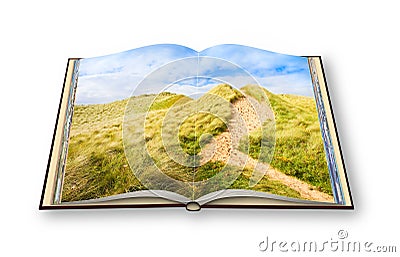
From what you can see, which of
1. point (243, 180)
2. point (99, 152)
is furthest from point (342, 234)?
point (99, 152)

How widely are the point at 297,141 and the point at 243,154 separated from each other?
0.16 m

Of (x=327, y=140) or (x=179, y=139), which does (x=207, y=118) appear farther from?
(x=327, y=140)

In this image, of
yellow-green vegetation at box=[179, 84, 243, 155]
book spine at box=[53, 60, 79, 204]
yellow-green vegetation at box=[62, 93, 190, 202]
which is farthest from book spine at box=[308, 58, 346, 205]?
book spine at box=[53, 60, 79, 204]

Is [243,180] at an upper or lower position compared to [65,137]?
lower

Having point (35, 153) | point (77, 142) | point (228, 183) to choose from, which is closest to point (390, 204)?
point (228, 183)

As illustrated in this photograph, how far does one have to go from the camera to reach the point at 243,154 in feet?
4.33

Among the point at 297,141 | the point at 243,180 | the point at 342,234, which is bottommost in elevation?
the point at 342,234

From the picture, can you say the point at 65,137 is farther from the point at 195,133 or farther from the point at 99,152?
the point at 195,133

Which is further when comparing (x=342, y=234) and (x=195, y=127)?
(x=195, y=127)

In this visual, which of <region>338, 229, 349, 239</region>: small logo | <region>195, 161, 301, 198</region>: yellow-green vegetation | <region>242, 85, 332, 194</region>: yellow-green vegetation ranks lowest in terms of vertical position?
<region>338, 229, 349, 239</region>: small logo

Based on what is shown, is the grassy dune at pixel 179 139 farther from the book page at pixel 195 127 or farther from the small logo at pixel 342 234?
the small logo at pixel 342 234

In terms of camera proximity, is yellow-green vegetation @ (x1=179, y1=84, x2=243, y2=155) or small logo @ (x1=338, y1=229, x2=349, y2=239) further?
yellow-green vegetation @ (x1=179, y1=84, x2=243, y2=155)

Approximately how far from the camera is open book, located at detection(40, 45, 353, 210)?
4.07ft

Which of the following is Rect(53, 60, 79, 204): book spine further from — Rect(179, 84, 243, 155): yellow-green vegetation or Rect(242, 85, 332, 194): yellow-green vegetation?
Rect(242, 85, 332, 194): yellow-green vegetation
